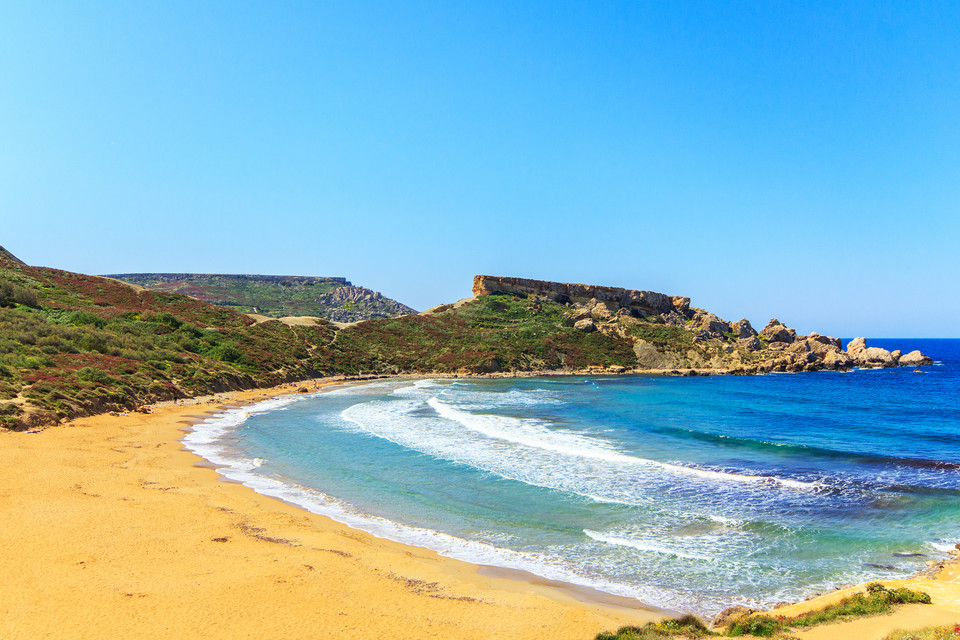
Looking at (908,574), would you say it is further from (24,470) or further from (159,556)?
(24,470)

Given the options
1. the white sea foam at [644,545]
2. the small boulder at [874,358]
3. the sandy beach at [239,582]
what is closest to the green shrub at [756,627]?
the sandy beach at [239,582]

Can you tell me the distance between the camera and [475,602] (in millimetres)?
9016

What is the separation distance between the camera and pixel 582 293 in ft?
324

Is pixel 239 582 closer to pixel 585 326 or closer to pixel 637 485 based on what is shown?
pixel 637 485

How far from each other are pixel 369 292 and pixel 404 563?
13061 centimetres

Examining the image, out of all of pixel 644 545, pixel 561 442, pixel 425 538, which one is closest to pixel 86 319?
pixel 561 442

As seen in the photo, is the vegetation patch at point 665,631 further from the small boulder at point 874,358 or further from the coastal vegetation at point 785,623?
the small boulder at point 874,358

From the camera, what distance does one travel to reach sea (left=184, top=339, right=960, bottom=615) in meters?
11.1

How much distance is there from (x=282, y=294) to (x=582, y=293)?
7025cm

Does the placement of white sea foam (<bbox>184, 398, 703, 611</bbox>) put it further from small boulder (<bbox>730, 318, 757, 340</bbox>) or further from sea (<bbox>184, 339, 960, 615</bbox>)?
small boulder (<bbox>730, 318, 757, 340</bbox>)

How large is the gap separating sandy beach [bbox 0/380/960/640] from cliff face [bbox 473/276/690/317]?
280 feet

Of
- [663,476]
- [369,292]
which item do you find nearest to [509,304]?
[369,292]

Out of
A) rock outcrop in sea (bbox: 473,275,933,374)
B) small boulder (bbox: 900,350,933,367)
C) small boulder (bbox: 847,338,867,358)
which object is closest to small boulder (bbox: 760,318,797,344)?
rock outcrop in sea (bbox: 473,275,933,374)

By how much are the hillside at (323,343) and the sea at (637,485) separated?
6.85m
